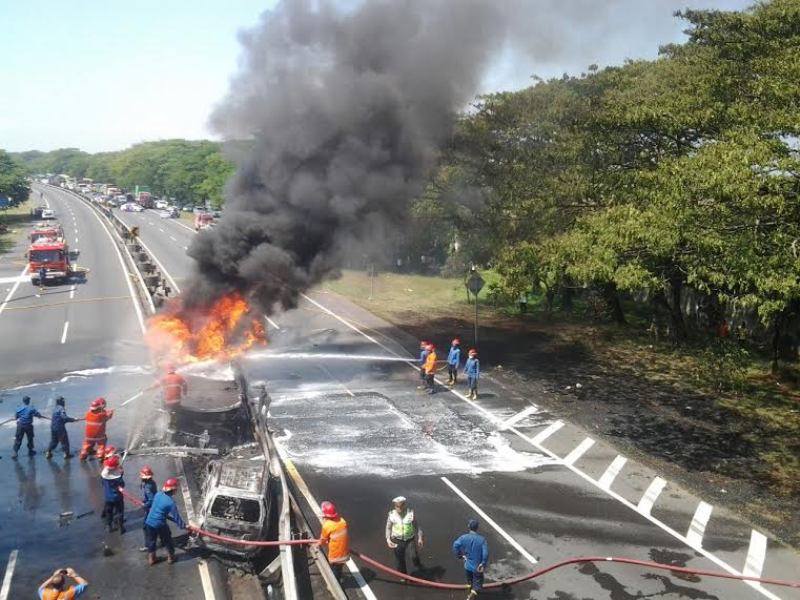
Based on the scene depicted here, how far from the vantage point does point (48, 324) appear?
26688 millimetres

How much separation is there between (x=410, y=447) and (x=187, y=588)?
658 centimetres

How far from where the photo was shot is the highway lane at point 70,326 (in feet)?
70.3

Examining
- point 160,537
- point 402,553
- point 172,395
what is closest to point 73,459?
point 172,395

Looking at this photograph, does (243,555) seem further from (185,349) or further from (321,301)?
(321,301)

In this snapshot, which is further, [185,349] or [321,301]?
[321,301]

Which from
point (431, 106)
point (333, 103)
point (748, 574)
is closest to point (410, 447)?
point (748, 574)

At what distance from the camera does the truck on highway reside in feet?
A: 112

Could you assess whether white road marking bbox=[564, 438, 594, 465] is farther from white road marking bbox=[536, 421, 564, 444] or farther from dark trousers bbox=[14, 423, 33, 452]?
dark trousers bbox=[14, 423, 33, 452]

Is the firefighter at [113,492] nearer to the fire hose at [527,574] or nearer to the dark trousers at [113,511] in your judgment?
the dark trousers at [113,511]

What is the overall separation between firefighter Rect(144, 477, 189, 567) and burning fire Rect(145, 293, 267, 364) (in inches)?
337

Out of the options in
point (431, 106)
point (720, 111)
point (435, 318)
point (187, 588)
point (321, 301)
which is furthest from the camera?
point (321, 301)

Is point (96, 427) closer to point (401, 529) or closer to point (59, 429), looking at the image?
point (59, 429)

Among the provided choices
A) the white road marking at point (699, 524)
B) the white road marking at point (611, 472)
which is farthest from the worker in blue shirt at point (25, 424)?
the white road marking at point (699, 524)

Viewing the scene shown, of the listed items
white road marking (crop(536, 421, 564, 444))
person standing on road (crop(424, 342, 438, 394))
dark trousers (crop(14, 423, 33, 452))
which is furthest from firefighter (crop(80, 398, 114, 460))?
white road marking (crop(536, 421, 564, 444))
